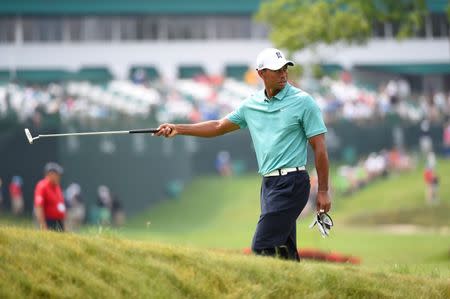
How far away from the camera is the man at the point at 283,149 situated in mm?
10008

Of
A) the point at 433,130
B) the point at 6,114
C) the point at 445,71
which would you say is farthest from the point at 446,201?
the point at 445,71

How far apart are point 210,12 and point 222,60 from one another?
3338 mm

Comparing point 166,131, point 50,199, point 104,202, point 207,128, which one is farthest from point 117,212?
point 166,131

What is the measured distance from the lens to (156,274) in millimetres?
9023

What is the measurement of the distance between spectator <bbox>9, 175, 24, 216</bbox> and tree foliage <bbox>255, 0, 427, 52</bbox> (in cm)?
1123

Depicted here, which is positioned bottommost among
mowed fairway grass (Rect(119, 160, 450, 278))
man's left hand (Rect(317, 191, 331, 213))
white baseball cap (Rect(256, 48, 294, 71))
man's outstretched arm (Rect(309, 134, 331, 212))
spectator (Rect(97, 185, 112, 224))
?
mowed fairway grass (Rect(119, 160, 450, 278))

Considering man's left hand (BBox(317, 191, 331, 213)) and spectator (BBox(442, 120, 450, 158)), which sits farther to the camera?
spectator (BBox(442, 120, 450, 158))

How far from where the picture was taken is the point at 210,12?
2990 inches

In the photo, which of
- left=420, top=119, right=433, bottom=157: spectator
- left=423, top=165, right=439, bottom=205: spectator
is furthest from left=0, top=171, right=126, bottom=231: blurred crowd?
left=420, top=119, right=433, bottom=157: spectator

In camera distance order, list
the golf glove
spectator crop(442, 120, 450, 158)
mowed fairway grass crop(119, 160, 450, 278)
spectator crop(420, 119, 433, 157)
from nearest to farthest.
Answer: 1. the golf glove
2. mowed fairway grass crop(119, 160, 450, 278)
3. spectator crop(442, 120, 450, 158)
4. spectator crop(420, 119, 433, 157)

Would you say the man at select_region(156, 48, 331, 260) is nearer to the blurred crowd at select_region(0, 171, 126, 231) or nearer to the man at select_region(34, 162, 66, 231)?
the man at select_region(34, 162, 66, 231)

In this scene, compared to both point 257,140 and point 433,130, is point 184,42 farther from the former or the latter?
point 257,140

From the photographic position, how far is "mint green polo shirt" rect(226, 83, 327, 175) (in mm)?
10000

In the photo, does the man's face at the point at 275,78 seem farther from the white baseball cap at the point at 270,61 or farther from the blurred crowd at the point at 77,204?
the blurred crowd at the point at 77,204
